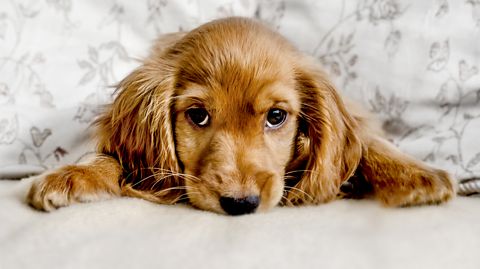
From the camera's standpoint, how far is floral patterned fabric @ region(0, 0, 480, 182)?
219 cm

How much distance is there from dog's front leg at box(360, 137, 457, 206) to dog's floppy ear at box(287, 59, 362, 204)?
89 mm

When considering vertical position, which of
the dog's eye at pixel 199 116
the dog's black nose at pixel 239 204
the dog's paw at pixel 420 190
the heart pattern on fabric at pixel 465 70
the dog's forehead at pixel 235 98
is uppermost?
the heart pattern on fabric at pixel 465 70

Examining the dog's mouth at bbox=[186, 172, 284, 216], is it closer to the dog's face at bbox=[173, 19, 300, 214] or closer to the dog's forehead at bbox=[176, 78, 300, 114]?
the dog's face at bbox=[173, 19, 300, 214]

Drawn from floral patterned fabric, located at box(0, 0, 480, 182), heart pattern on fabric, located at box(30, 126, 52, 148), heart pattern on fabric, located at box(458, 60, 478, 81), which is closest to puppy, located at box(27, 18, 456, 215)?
floral patterned fabric, located at box(0, 0, 480, 182)

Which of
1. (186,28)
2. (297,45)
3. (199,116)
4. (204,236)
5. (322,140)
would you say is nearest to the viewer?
(204,236)

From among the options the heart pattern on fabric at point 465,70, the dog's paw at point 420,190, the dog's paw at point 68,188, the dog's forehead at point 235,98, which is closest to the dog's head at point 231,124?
the dog's forehead at point 235,98

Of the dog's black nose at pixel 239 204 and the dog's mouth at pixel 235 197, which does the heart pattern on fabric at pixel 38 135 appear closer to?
the dog's mouth at pixel 235 197

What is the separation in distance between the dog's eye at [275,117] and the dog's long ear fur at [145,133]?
497 millimetres

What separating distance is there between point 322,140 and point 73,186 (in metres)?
1.18

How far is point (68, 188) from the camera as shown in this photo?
1.32 m

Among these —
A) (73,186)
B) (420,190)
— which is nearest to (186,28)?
(73,186)

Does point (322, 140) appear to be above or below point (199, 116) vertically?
below

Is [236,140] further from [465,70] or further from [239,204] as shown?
[465,70]

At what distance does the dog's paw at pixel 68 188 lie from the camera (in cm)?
129
